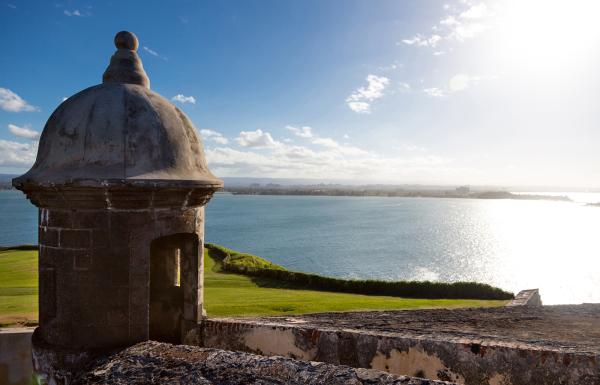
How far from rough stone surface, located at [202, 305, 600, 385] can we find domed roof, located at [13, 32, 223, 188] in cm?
204

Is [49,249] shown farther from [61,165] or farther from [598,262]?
[598,262]

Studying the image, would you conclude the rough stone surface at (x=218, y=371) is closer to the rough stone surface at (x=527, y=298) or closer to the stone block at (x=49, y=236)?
the stone block at (x=49, y=236)

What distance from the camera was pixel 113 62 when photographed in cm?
489

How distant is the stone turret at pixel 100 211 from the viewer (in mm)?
4047

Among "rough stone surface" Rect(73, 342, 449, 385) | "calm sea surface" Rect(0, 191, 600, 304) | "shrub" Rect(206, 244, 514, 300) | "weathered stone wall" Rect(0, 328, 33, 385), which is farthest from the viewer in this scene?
"calm sea surface" Rect(0, 191, 600, 304)

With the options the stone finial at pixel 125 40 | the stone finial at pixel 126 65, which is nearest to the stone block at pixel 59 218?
the stone finial at pixel 126 65

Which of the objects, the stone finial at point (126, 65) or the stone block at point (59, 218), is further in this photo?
the stone finial at point (126, 65)

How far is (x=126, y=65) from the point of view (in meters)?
4.87

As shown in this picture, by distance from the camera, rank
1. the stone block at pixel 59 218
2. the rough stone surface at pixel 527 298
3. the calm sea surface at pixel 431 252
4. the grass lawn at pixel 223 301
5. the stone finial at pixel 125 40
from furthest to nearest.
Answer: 1. the calm sea surface at pixel 431 252
2. the rough stone surface at pixel 527 298
3. the grass lawn at pixel 223 301
4. the stone finial at pixel 125 40
5. the stone block at pixel 59 218

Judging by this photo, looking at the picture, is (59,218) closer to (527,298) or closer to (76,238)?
(76,238)

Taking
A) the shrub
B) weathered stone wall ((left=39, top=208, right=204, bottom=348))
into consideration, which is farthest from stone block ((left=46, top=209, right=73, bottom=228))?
the shrub

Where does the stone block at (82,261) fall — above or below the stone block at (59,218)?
below

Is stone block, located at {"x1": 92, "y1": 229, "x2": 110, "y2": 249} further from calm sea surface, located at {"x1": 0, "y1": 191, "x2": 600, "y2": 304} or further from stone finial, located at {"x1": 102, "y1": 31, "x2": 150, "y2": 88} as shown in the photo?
calm sea surface, located at {"x1": 0, "y1": 191, "x2": 600, "y2": 304}

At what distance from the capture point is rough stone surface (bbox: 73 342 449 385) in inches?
114
